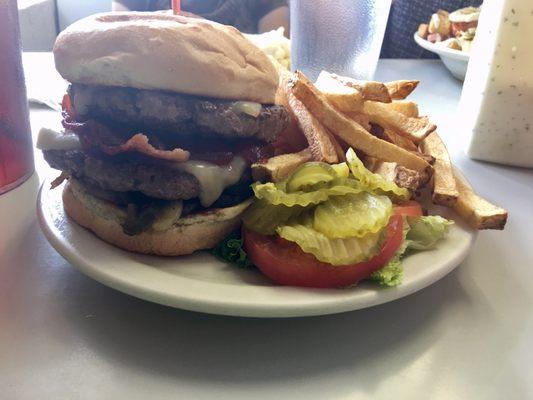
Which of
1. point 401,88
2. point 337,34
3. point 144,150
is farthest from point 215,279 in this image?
point 337,34

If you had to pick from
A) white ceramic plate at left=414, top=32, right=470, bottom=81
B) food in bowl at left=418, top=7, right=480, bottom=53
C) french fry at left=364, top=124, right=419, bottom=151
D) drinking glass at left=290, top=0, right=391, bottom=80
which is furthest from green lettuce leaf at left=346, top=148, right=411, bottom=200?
food in bowl at left=418, top=7, right=480, bottom=53

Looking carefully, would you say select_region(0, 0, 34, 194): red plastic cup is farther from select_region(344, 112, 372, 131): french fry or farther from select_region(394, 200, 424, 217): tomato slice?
select_region(394, 200, 424, 217): tomato slice

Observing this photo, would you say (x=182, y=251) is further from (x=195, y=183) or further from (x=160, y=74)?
(x=160, y=74)

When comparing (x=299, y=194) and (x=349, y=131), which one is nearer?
(x=299, y=194)

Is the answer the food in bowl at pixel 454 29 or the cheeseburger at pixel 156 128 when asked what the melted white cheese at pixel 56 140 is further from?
the food in bowl at pixel 454 29

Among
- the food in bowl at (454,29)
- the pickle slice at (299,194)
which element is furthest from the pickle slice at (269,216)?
the food in bowl at (454,29)

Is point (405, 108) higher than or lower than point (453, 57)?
higher

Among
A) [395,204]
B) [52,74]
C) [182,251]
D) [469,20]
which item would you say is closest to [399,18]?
[469,20]

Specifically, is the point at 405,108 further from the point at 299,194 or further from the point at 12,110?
the point at 12,110
